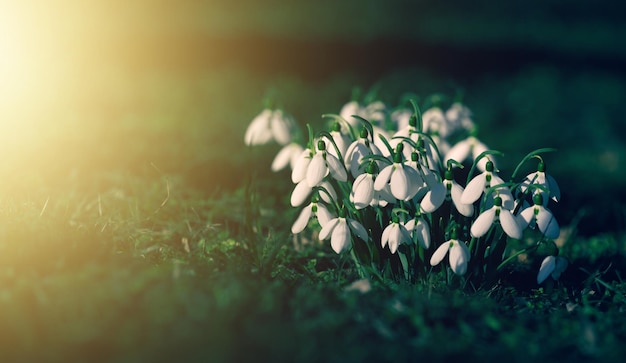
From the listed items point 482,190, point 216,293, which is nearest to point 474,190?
point 482,190

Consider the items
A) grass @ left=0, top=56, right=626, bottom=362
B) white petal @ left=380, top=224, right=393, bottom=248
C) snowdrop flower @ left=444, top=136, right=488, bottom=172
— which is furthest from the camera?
snowdrop flower @ left=444, top=136, right=488, bottom=172

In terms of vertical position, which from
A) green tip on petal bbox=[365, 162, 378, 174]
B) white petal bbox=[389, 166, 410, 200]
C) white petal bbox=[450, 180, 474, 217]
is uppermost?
green tip on petal bbox=[365, 162, 378, 174]

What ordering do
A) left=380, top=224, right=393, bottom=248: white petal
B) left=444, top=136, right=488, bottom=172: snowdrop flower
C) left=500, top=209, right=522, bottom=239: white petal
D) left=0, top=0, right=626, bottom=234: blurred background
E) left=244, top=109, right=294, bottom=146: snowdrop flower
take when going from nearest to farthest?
left=500, top=209, right=522, bottom=239: white petal < left=380, top=224, right=393, bottom=248: white petal < left=444, top=136, right=488, bottom=172: snowdrop flower < left=244, top=109, right=294, bottom=146: snowdrop flower < left=0, top=0, right=626, bottom=234: blurred background

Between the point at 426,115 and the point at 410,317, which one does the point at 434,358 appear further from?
the point at 426,115

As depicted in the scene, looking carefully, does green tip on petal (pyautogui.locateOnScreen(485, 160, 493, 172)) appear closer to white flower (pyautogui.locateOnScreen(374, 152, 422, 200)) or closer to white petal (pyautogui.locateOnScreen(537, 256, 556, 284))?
white flower (pyautogui.locateOnScreen(374, 152, 422, 200))

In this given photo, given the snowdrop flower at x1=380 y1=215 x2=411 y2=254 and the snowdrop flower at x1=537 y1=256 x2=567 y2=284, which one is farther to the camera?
the snowdrop flower at x1=537 y1=256 x2=567 y2=284

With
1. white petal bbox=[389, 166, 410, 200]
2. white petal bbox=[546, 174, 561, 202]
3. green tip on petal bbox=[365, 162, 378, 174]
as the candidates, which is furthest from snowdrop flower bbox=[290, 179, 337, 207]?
white petal bbox=[546, 174, 561, 202]
